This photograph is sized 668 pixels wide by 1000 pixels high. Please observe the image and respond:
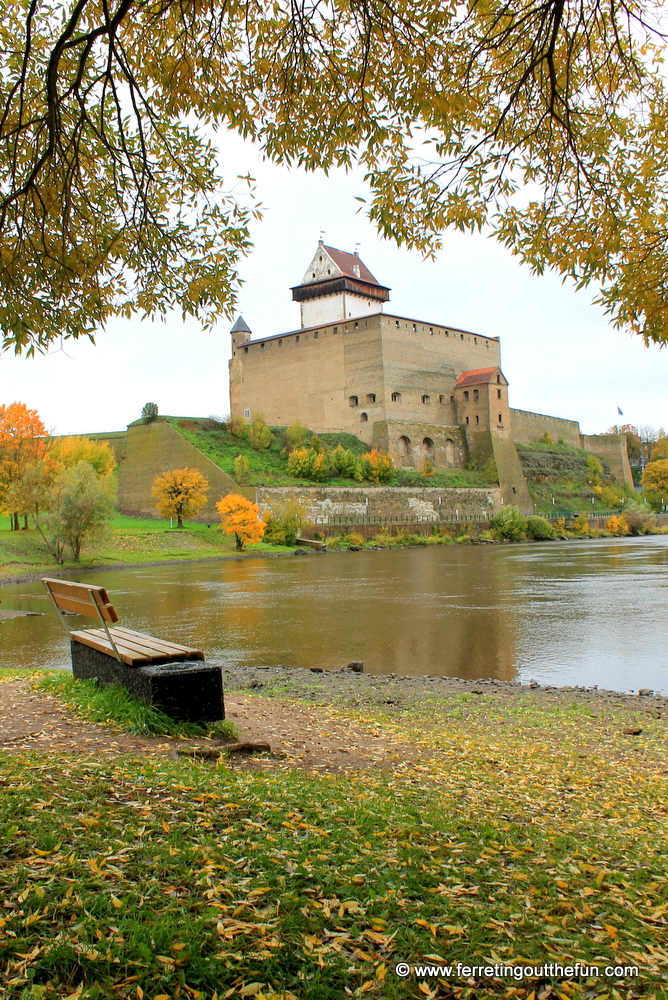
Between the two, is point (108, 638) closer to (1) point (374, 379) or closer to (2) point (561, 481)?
(1) point (374, 379)

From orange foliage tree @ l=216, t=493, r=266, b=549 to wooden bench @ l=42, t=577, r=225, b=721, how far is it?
28.9 metres

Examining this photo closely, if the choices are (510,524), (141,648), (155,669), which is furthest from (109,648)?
(510,524)

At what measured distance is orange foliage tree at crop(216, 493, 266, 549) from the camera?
112ft

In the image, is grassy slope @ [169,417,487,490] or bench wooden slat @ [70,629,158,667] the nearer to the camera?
bench wooden slat @ [70,629,158,667]

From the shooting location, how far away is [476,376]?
55812mm

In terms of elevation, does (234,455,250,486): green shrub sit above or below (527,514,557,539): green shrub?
above

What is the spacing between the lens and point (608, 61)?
183 inches

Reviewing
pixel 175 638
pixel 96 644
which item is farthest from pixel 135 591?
pixel 96 644

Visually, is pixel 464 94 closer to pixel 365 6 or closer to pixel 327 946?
pixel 365 6

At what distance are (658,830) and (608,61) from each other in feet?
15.5

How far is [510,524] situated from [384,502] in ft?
27.8

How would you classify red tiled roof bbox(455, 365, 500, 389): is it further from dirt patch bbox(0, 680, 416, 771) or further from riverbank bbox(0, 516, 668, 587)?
dirt patch bbox(0, 680, 416, 771)

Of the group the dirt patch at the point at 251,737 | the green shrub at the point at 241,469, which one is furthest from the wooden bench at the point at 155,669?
the green shrub at the point at 241,469

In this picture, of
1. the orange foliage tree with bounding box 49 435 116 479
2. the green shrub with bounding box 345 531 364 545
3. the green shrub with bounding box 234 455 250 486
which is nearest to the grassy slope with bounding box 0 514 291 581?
the orange foliage tree with bounding box 49 435 116 479
